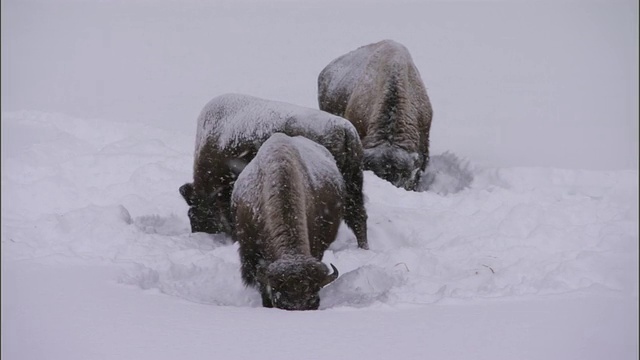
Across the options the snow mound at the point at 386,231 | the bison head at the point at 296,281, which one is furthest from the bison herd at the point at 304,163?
the snow mound at the point at 386,231

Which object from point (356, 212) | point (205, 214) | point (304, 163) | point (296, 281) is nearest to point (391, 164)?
point (356, 212)

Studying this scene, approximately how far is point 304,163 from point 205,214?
2186 millimetres

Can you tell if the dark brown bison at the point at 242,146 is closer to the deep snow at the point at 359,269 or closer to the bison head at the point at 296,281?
the deep snow at the point at 359,269

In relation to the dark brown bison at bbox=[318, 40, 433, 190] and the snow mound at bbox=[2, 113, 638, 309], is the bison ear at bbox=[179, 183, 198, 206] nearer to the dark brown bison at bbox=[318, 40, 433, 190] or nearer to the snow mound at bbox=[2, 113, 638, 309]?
the snow mound at bbox=[2, 113, 638, 309]

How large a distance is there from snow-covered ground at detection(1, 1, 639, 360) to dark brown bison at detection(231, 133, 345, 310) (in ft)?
0.96

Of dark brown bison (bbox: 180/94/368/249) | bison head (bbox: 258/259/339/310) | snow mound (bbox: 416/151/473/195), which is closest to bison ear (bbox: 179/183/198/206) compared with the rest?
dark brown bison (bbox: 180/94/368/249)

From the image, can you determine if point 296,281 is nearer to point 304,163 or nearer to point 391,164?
point 304,163

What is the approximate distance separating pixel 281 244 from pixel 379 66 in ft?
19.1

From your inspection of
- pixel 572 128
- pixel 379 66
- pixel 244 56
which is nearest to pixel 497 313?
pixel 379 66

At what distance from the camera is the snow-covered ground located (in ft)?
14.7

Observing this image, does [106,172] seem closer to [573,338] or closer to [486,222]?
[486,222]

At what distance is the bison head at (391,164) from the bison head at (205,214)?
1919mm

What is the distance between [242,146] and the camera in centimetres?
820

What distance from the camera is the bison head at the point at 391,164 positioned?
946 cm
